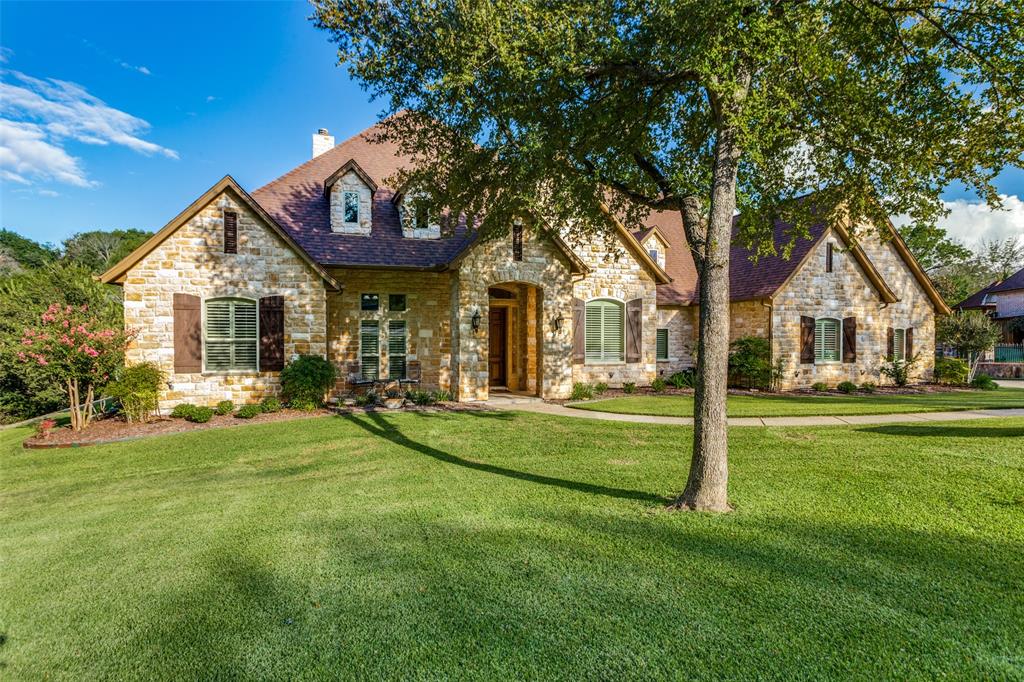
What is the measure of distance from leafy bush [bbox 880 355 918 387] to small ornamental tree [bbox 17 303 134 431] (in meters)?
23.8

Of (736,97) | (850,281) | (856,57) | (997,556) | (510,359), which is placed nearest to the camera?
(997,556)

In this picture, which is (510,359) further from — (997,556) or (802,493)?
(997,556)

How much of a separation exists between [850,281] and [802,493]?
602 inches

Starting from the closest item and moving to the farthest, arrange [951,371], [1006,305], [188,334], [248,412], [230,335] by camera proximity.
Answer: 1. [248,412]
2. [188,334]
3. [230,335]
4. [951,371]
5. [1006,305]

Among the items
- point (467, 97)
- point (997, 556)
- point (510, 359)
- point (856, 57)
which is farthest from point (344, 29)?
point (510, 359)

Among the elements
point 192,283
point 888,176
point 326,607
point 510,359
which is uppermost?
point 888,176

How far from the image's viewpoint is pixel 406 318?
47.8 ft

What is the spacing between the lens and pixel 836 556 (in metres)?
4.05

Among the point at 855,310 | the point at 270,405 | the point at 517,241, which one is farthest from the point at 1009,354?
the point at 270,405

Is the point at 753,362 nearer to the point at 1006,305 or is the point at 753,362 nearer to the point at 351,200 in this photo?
the point at 351,200

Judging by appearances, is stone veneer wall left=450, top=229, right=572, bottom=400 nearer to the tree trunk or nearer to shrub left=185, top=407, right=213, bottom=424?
shrub left=185, top=407, right=213, bottom=424

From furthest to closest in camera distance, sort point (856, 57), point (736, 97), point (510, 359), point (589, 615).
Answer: point (510, 359), point (856, 57), point (736, 97), point (589, 615)

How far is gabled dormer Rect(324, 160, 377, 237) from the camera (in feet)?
47.1

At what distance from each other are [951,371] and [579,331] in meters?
15.1
